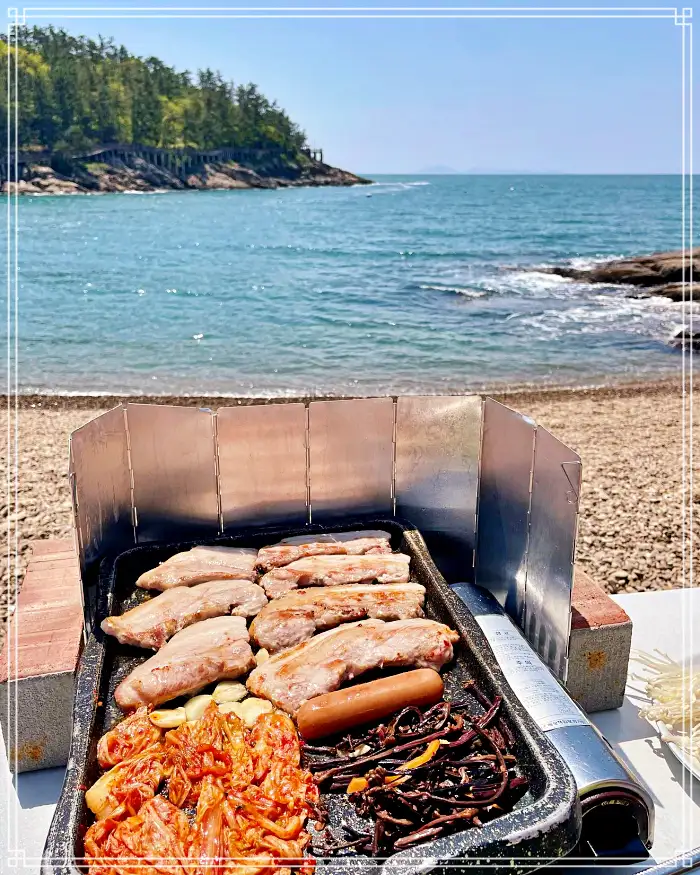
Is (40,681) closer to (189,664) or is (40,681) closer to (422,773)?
(189,664)

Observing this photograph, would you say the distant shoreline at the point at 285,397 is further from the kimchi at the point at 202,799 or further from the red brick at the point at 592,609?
the kimchi at the point at 202,799

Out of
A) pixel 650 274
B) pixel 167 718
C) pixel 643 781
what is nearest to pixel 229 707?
pixel 167 718

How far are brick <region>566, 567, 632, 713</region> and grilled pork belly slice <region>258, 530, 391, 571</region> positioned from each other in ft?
4.01

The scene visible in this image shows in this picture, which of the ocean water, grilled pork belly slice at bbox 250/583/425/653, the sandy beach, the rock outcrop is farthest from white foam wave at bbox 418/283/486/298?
grilled pork belly slice at bbox 250/583/425/653

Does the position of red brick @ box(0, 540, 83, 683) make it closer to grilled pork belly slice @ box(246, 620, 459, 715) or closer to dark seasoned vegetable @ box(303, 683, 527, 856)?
grilled pork belly slice @ box(246, 620, 459, 715)

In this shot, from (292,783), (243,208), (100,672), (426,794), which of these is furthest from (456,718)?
(243,208)

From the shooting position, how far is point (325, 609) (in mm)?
3766

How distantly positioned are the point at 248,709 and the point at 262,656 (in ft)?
1.16

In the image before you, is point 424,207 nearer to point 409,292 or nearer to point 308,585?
point 409,292

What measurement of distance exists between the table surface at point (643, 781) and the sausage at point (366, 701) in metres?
1.09

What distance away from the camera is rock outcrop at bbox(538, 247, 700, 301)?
3014cm

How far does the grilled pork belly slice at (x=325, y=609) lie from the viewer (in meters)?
3.62

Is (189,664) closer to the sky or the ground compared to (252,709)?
closer to the sky

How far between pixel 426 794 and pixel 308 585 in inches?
59.8
